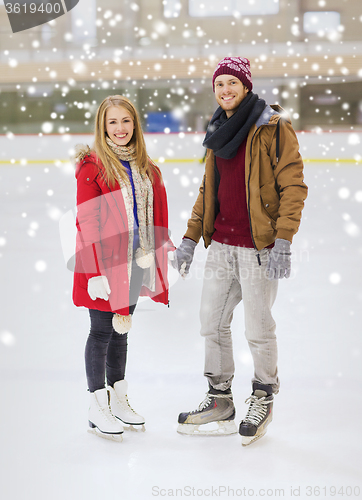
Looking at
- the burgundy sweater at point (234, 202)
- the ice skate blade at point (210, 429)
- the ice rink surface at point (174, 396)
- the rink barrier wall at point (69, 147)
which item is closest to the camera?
the ice rink surface at point (174, 396)

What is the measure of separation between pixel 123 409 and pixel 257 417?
0.40m

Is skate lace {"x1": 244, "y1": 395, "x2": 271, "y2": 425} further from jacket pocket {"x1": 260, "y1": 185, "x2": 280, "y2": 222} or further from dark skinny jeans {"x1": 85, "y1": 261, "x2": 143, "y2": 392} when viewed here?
jacket pocket {"x1": 260, "y1": 185, "x2": 280, "y2": 222}

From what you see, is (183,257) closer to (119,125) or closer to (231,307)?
(231,307)

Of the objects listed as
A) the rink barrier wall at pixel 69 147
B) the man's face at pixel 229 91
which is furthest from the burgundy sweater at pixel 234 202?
the rink barrier wall at pixel 69 147

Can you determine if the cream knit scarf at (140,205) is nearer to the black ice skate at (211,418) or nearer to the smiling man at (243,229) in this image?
the smiling man at (243,229)

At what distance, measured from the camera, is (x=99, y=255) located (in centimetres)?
138

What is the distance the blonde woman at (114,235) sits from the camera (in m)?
1.37

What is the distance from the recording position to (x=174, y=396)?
1738mm

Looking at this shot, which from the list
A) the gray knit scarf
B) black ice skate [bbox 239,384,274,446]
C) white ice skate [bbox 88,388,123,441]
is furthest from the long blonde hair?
black ice skate [bbox 239,384,274,446]

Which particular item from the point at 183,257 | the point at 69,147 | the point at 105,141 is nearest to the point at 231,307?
the point at 183,257

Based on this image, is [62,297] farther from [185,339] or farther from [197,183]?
[197,183]

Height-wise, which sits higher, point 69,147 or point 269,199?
point 69,147

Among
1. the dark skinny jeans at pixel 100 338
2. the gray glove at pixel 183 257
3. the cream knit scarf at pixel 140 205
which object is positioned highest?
the cream knit scarf at pixel 140 205

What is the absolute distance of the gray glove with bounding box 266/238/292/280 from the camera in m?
1.34
